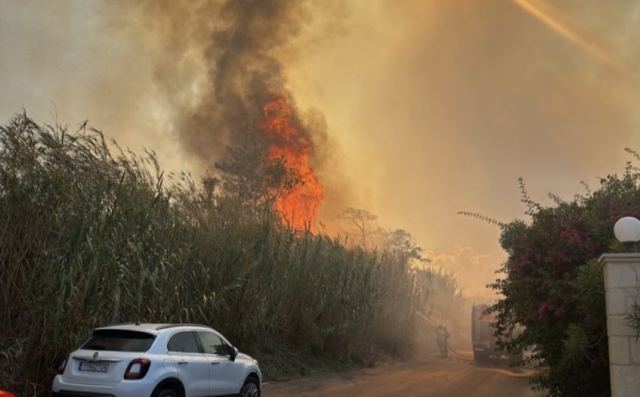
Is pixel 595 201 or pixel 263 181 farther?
pixel 263 181

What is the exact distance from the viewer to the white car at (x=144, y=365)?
27.9 feet

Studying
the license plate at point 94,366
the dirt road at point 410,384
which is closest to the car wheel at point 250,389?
the dirt road at point 410,384

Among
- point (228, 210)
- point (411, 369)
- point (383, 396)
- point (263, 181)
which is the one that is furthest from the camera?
point (263, 181)

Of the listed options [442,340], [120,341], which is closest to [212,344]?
[120,341]

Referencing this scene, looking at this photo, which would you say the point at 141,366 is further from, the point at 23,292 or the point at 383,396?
the point at 383,396

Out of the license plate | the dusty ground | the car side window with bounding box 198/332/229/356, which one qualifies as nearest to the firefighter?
the dusty ground

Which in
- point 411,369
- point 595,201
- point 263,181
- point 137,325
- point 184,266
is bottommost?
point 411,369

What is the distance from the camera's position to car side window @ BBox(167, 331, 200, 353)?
31.0ft

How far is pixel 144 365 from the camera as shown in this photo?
859 cm

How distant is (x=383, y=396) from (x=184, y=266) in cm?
586

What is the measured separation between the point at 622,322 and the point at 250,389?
276 inches

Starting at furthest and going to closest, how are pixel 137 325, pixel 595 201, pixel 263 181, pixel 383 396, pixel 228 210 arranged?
pixel 263 181, pixel 228 210, pixel 383 396, pixel 595 201, pixel 137 325

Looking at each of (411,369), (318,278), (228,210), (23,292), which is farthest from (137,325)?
(411,369)

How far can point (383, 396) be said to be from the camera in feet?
47.1
